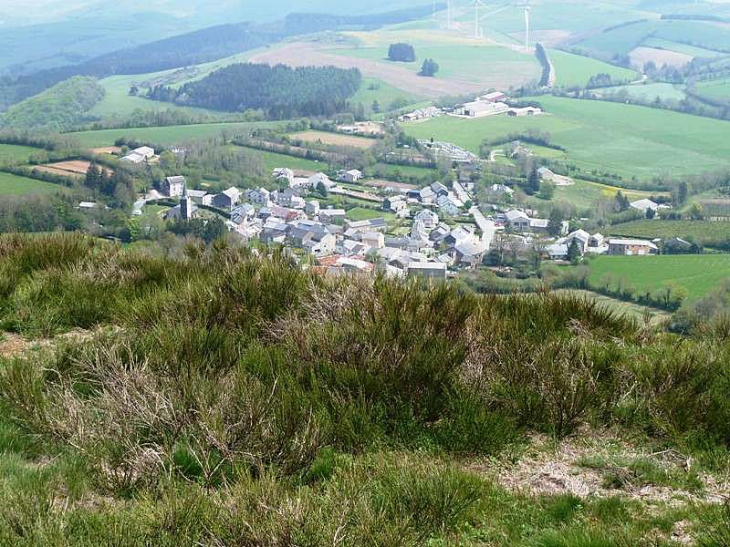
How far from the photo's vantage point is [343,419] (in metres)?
3.78

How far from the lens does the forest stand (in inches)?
3656

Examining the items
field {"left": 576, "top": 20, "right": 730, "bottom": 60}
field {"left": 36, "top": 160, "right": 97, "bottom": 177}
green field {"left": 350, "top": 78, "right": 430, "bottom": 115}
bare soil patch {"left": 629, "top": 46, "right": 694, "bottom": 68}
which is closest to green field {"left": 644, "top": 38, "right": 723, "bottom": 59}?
field {"left": 576, "top": 20, "right": 730, "bottom": 60}

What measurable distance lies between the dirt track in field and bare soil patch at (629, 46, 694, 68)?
2247cm

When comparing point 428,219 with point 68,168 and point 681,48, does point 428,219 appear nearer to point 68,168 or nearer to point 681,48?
point 68,168

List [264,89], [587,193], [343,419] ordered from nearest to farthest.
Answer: [343,419] < [587,193] < [264,89]

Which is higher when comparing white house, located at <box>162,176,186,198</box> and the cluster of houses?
the cluster of houses

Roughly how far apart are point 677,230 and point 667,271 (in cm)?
1214

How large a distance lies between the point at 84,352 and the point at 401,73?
104 metres

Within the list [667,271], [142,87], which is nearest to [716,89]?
[667,271]

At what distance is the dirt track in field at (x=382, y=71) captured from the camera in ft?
320

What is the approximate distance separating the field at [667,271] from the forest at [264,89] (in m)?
59.9

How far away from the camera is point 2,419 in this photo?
382cm

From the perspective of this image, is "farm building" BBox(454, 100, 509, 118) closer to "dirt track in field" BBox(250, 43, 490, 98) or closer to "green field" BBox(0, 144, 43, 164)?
"dirt track in field" BBox(250, 43, 490, 98)

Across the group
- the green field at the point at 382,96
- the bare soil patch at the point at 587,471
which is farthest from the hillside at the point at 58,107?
the bare soil patch at the point at 587,471
